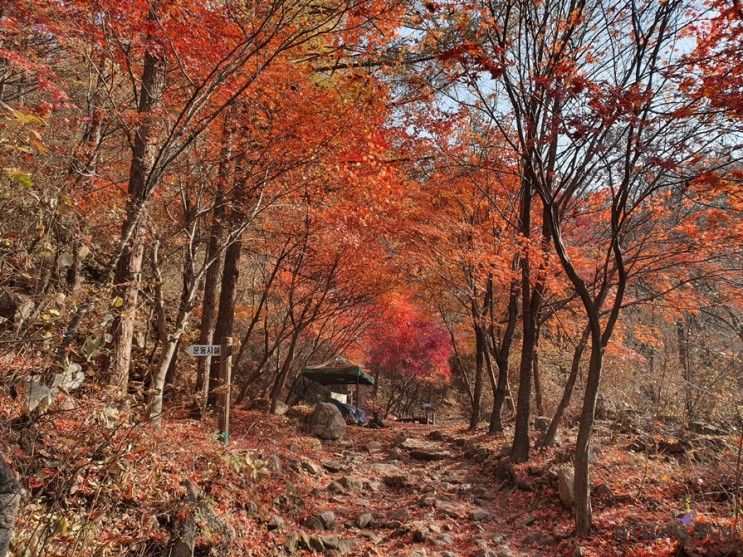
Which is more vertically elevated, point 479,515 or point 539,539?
point 539,539

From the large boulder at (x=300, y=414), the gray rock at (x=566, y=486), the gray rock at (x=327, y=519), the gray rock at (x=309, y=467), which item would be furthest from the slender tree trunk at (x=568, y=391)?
the large boulder at (x=300, y=414)

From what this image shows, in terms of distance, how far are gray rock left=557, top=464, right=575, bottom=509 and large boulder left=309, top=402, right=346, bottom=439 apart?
6.37 m

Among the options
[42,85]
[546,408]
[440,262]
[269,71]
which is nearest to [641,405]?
[546,408]

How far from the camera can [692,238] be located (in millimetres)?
8516

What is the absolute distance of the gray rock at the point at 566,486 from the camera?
7.01m

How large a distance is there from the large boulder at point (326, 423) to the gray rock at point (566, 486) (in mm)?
6365

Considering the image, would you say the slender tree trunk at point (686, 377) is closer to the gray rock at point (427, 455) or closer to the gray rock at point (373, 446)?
the gray rock at point (427, 455)

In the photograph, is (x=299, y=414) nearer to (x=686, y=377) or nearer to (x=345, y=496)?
(x=345, y=496)

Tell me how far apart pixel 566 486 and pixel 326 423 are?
6.91 m

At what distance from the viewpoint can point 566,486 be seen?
7164 mm

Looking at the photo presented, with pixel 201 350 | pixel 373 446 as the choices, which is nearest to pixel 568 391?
pixel 373 446

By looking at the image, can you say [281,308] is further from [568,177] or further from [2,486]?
[2,486]

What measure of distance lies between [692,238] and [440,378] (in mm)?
21007

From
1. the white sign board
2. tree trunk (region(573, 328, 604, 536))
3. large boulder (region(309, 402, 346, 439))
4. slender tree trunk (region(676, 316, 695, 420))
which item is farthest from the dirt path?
slender tree trunk (region(676, 316, 695, 420))
